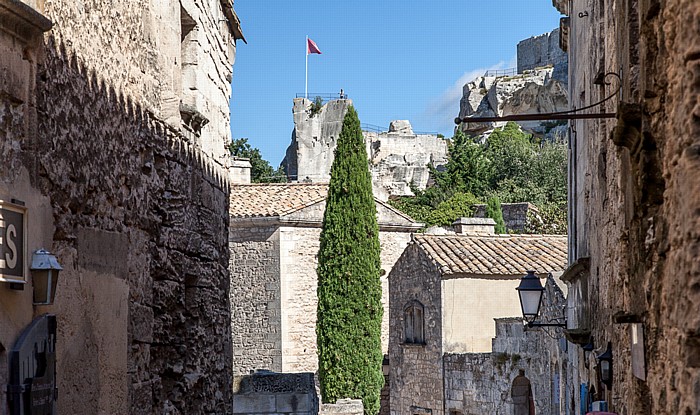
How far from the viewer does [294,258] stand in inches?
1328

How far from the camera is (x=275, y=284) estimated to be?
33.4 m

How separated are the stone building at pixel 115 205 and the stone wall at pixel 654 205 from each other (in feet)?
10.2

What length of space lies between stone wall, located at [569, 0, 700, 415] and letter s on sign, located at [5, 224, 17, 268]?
3.10 meters

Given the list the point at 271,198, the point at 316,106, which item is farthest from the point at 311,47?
the point at 271,198

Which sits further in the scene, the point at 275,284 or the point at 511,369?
the point at 275,284

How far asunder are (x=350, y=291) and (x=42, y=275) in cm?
2475

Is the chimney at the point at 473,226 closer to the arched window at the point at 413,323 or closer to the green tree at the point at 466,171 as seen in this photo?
the arched window at the point at 413,323

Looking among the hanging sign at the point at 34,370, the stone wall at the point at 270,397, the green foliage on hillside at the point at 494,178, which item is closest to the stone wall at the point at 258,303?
the green foliage on hillside at the point at 494,178

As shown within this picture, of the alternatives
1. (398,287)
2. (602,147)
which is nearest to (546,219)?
(398,287)

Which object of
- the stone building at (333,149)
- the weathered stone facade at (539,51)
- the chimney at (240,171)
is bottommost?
the chimney at (240,171)

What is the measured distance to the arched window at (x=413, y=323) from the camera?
89.3ft

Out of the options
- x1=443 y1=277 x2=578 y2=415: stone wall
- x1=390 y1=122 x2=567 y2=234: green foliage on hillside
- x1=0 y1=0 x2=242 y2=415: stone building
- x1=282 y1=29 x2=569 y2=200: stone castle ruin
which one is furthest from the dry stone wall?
x1=282 y1=29 x2=569 y2=200: stone castle ruin

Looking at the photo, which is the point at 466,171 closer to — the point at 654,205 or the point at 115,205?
the point at 115,205

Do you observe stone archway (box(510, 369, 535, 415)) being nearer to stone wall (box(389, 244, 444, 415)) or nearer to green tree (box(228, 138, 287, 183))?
stone wall (box(389, 244, 444, 415))
